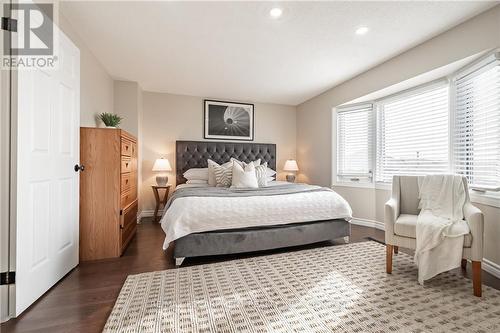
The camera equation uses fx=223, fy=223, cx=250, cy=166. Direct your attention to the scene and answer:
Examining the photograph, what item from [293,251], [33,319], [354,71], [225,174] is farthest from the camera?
[225,174]

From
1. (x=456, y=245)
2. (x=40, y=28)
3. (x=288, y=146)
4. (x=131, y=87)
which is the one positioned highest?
(x=131, y=87)

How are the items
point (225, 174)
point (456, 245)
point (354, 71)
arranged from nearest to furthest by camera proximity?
point (456, 245) → point (354, 71) → point (225, 174)

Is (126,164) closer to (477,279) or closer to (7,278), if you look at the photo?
(7,278)

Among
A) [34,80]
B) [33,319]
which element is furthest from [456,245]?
[34,80]

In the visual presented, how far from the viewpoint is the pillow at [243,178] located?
331cm

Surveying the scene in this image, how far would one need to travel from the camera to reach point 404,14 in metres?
2.07

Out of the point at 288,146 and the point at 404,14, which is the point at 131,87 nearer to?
the point at 288,146

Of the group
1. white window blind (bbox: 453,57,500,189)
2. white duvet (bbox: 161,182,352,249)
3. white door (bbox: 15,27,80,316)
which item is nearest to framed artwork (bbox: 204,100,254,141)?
white duvet (bbox: 161,182,352,249)

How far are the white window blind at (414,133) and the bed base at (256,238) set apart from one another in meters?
1.35

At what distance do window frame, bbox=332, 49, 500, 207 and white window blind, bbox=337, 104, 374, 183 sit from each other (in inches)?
2.3

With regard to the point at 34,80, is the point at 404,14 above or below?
above

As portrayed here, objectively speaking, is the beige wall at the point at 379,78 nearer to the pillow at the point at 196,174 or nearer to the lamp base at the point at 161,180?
the pillow at the point at 196,174

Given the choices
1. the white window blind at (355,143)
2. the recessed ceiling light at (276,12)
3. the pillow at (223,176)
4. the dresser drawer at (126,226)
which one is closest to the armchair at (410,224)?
the white window blind at (355,143)

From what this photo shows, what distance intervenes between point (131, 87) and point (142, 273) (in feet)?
10.1
